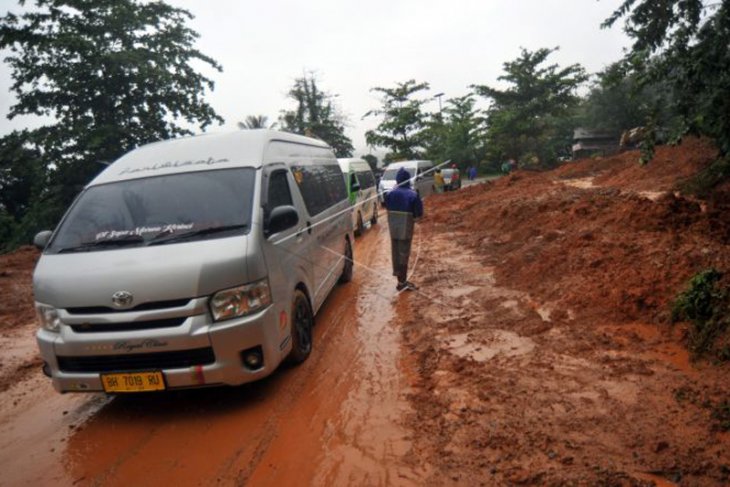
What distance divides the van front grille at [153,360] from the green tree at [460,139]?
36.9 m

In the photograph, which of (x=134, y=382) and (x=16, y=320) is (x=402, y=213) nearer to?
(x=134, y=382)

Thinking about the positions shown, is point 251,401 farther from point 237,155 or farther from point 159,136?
point 159,136

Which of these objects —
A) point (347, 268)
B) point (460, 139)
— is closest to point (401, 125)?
point (460, 139)

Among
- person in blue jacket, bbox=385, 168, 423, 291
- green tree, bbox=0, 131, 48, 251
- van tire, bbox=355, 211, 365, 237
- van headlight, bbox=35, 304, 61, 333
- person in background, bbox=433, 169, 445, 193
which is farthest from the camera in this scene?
person in background, bbox=433, 169, 445, 193

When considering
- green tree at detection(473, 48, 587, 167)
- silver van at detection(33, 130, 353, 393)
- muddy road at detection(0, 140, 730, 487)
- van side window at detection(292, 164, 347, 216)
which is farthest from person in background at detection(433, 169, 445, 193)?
silver van at detection(33, 130, 353, 393)

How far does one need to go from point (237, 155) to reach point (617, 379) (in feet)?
13.1

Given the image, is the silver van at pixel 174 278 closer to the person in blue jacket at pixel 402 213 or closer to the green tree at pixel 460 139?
the person in blue jacket at pixel 402 213

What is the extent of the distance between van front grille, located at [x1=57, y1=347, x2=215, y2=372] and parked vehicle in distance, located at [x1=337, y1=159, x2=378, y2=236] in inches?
314

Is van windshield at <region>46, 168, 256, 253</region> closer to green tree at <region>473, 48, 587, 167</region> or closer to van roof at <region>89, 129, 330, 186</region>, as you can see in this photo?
van roof at <region>89, 129, 330, 186</region>

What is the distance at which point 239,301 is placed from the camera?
11.6 feet

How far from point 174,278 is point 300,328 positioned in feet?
4.95

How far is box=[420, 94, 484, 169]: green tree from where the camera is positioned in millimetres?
39344

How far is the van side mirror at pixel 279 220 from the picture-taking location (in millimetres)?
3863

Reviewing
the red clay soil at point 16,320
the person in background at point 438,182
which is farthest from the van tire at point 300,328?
the person in background at point 438,182
